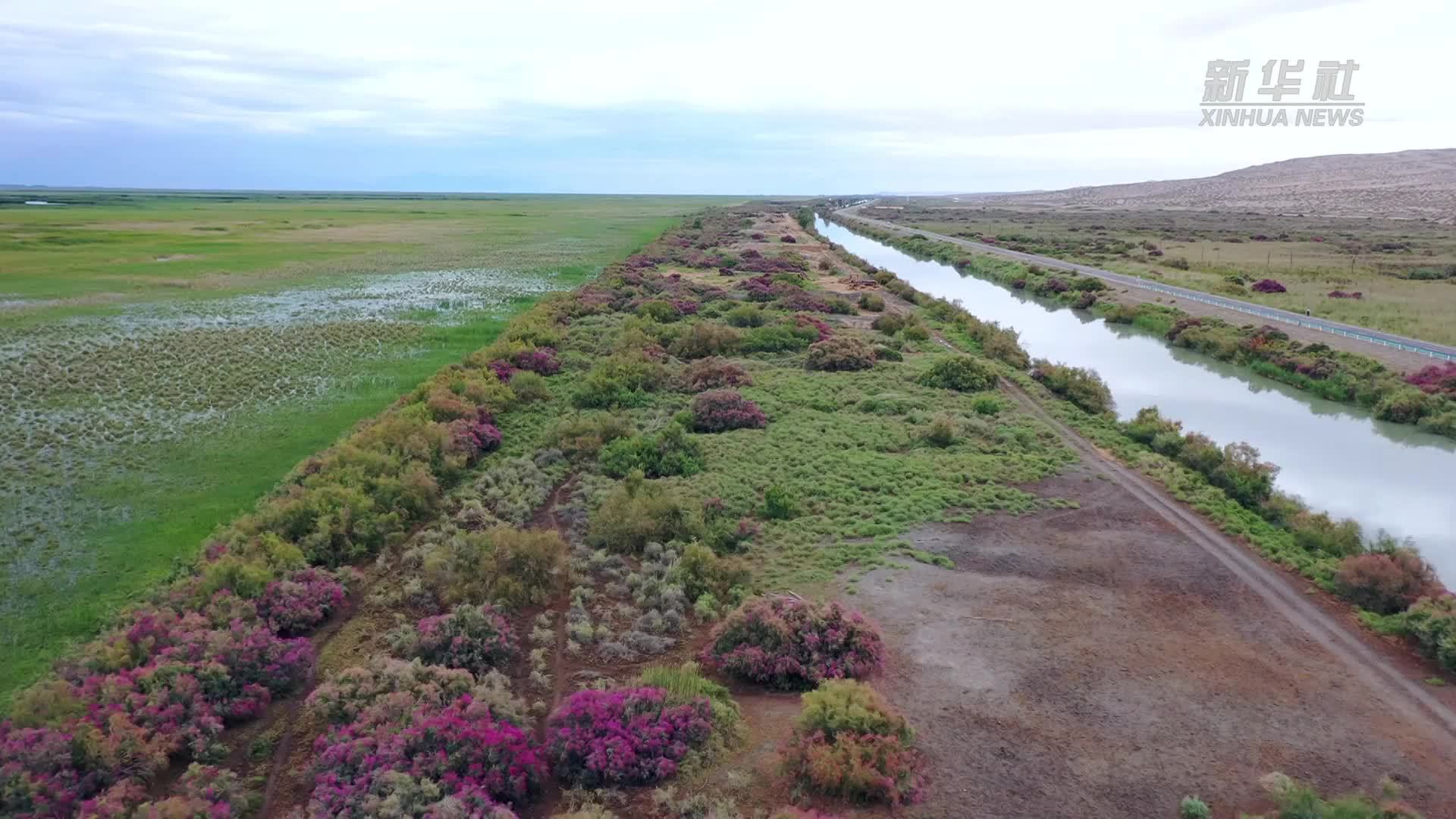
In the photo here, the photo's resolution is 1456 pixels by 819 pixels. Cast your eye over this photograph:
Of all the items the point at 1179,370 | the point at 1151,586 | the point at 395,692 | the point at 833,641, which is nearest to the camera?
the point at 395,692

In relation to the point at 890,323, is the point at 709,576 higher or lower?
lower

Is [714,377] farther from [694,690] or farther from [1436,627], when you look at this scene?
[1436,627]

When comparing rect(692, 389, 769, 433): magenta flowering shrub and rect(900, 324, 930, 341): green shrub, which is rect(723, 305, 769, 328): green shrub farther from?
rect(692, 389, 769, 433): magenta flowering shrub

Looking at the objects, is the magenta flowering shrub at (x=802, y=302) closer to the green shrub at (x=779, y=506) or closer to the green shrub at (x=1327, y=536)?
the green shrub at (x=779, y=506)

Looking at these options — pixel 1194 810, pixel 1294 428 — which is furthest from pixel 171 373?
pixel 1294 428

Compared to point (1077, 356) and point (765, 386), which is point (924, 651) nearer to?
point (765, 386)

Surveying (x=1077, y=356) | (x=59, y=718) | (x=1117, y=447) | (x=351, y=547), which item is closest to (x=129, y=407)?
(x=351, y=547)
